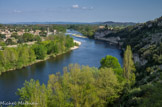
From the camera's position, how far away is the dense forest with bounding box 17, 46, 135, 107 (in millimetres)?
10914

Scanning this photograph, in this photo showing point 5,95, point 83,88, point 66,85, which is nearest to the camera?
point 83,88

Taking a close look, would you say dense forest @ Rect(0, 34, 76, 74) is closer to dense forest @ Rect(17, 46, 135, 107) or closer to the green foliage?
dense forest @ Rect(17, 46, 135, 107)

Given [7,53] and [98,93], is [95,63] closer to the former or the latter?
[7,53]

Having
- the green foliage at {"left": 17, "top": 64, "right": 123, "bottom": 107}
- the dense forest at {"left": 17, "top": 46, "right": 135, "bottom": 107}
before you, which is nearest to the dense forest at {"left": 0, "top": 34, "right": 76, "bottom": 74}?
the dense forest at {"left": 17, "top": 46, "right": 135, "bottom": 107}

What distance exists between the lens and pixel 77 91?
1145 cm

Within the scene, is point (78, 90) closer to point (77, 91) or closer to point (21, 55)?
point (77, 91)

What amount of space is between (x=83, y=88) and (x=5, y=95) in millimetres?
13764

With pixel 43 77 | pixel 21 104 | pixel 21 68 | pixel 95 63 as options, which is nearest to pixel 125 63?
pixel 21 104

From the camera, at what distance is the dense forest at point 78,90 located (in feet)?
35.8

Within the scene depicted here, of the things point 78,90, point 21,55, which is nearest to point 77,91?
point 78,90

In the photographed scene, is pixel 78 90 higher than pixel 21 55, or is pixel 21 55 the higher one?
pixel 78 90

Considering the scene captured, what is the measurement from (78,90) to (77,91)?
0.39ft

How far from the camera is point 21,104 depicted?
11055 millimetres

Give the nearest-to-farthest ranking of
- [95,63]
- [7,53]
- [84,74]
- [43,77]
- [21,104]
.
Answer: [21,104], [84,74], [43,77], [7,53], [95,63]
